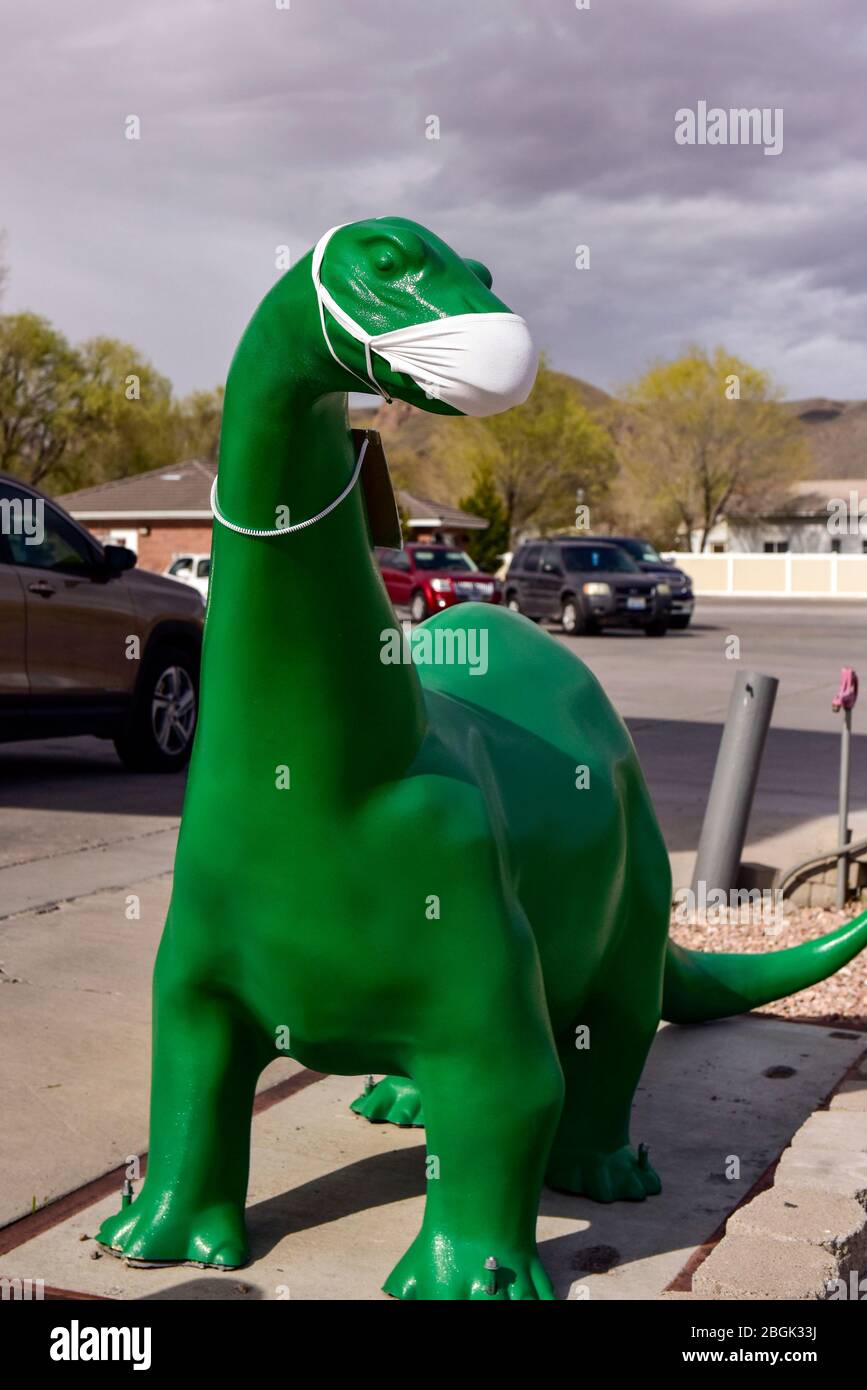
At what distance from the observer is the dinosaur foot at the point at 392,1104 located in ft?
14.1

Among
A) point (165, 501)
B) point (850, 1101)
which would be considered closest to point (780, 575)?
point (165, 501)

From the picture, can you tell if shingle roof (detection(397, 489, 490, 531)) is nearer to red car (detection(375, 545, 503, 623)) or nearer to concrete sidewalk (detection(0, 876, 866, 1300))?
red car (detection(375, 545, 503, 623))

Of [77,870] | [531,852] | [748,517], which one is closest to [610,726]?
[531,852]

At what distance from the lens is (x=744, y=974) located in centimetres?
435

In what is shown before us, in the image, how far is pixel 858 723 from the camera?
14180 mm

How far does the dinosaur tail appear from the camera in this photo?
14.0 feet

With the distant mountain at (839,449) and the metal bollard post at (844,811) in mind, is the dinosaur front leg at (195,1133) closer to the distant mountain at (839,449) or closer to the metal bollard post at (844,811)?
the metal bollard post at (844,811)

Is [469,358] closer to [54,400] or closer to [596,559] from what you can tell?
[596,559]

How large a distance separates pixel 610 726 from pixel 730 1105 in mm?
1400

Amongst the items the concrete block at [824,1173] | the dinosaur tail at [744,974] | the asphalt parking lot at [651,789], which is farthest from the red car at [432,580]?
Result: the concrete block at [824,1173]

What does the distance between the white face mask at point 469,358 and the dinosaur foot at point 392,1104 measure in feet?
7.68

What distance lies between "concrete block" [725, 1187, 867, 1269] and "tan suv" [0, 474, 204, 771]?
21.2ft

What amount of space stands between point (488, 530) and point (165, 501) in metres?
11.4

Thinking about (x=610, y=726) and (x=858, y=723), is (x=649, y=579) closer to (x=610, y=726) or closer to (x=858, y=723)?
(x=858, y=723)
